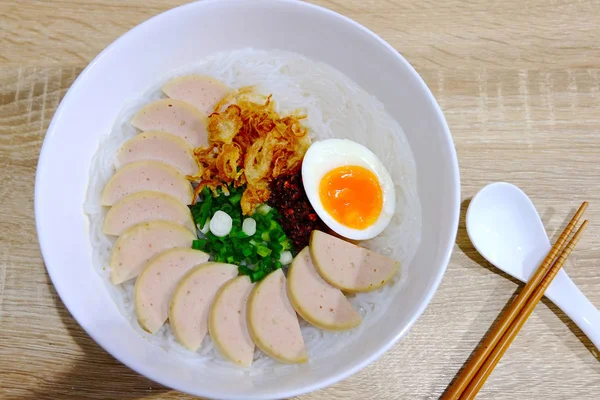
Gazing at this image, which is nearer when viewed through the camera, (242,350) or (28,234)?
(242,350)

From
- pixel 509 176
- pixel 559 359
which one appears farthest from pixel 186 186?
pixel 559 359

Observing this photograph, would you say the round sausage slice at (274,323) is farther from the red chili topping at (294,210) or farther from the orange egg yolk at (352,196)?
the orange egg yolk at (352,196)

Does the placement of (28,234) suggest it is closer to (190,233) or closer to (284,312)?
(190,233)

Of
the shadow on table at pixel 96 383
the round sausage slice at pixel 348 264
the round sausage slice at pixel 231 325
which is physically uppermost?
the round sausage slice at pixel 348 264

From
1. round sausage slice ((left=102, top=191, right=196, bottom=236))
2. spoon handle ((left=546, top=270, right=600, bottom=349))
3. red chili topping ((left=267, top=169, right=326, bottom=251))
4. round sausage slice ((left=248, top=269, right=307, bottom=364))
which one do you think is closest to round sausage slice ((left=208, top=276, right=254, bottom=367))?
round sausage slice ((left=248, top=269, right=307, bottom=364))

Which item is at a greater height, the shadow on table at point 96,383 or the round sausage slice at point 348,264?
the round sausage slice at point 348,264

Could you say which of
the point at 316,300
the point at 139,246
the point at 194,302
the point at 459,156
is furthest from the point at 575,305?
the point at 139,246

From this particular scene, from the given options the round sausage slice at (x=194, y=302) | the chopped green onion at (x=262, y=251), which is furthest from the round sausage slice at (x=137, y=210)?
the chopped green onion at (x=262, y=251)

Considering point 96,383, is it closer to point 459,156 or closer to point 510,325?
point 510,325
